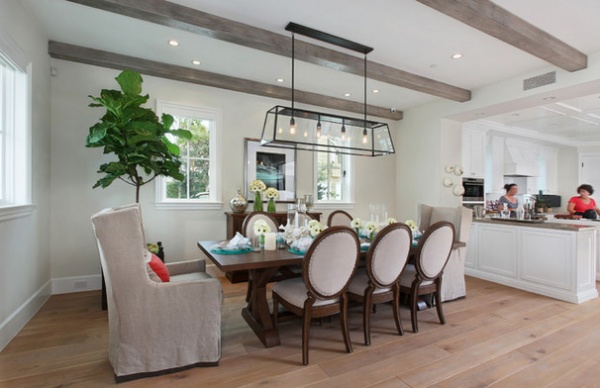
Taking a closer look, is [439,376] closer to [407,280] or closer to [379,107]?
[407,280]

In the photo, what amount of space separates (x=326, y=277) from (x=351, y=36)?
2.42 metres

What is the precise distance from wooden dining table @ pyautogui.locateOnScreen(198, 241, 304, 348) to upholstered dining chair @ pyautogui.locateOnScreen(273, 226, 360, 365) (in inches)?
9.0

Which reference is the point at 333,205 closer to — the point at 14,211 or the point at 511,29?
the point at 511,29

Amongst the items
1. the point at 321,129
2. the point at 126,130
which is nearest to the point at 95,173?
the point at 126,130

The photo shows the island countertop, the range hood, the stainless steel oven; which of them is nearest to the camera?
the island countertop

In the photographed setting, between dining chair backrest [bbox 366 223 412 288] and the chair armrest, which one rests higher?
dining chair backrest [bbox 366 223 412 288]

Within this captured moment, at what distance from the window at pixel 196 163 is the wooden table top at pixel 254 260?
1.96 m

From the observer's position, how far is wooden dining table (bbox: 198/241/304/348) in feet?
7.39

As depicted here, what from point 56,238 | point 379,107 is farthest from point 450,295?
point 56,238

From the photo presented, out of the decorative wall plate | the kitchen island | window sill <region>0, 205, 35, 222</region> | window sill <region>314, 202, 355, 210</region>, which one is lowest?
the kitchen island

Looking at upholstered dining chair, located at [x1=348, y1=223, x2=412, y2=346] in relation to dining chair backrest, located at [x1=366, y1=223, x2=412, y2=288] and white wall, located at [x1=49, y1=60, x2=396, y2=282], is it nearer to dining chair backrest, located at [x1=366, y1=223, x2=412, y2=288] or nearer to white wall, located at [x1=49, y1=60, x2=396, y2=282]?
dining chair backrest, located at [x1=366, y1=223, x2=412, y2=288]

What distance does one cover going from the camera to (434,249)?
2760 millimetres

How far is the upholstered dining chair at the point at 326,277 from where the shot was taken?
2.11m

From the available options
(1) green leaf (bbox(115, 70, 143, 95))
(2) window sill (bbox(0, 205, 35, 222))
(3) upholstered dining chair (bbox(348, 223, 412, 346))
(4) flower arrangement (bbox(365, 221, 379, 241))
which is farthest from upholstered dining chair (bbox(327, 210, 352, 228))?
(2) window sill (bbox(0, 205, 35, 222))
